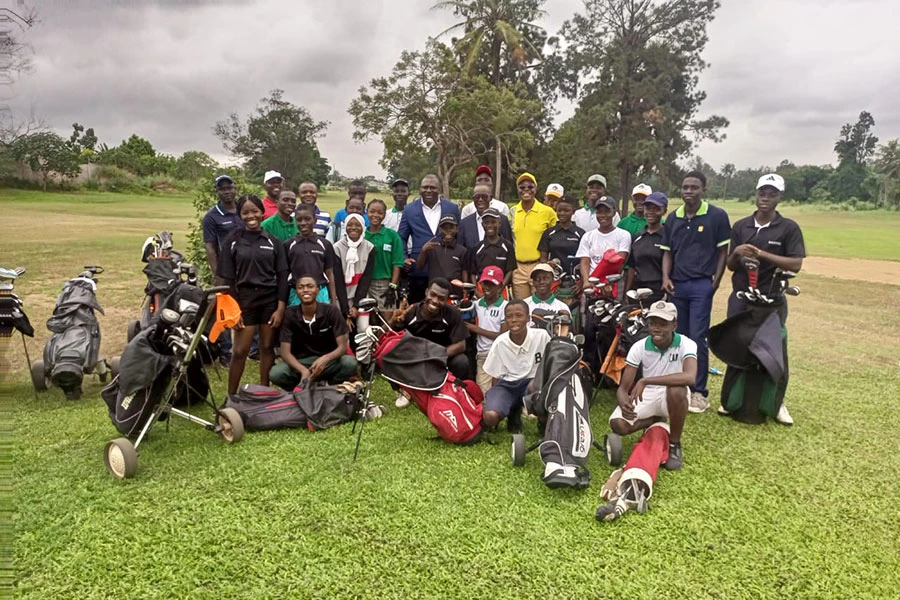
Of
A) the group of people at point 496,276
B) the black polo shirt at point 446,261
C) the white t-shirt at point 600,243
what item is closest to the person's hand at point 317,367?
the group of people at point 496,276

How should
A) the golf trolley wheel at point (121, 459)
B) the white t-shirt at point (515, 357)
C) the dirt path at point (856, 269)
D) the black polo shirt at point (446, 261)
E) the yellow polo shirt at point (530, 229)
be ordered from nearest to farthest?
the golf trolley wheel at point (121, 459)
the white t-shirt at point (515, 357)
the black polo shirt at point (446, 261)
the yellow polo shirt at point (530, 229)
the dirt path at point (856, 269)

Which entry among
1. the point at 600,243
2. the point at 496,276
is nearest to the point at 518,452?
the point at 496,276

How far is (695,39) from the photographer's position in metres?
32.3

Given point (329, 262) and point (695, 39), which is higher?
point (695, 39)

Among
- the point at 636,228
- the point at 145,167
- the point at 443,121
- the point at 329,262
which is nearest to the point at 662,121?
the point at 443,121

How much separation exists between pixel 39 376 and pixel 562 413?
5.03 meters

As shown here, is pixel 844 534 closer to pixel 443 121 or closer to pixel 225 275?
pixel 225 275

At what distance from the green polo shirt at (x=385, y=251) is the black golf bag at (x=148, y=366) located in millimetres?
2250

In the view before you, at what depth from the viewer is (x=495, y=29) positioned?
27.5 metres

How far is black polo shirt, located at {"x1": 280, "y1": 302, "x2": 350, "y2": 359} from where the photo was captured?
5340mm

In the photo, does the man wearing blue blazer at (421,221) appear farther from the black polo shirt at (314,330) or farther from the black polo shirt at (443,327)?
the black polo shirt at (314,330)

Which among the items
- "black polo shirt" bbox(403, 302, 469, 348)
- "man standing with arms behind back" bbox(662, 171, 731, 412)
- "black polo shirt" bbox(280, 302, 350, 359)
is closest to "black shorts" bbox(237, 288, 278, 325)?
"black polo shirt" bbox(280, 302, 350, 359)

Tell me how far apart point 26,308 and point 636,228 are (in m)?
9.41

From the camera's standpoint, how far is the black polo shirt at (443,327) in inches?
210
